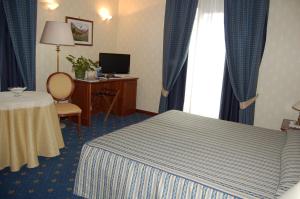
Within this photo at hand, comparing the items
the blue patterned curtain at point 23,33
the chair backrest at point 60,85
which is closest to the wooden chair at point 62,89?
the chair backrest at point 60,85

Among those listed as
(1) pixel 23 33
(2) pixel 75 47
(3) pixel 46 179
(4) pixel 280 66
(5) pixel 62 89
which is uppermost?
(1) pixel 23 33

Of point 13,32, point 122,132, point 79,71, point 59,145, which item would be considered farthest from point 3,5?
point 122,132

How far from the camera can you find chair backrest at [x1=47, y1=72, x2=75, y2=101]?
12.7 feet

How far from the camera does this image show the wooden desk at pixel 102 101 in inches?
172

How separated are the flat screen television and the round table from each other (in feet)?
6.62

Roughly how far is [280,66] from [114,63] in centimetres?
298

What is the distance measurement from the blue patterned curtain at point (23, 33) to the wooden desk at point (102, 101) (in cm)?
A: 79

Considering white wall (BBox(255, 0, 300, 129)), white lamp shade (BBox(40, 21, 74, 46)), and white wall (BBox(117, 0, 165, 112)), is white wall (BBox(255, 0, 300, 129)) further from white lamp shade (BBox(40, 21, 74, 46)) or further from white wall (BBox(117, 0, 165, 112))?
white lamp shade (BBox(40, 21, 74, 46))

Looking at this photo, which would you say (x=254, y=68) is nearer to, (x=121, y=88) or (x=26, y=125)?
(x=121, y=88)

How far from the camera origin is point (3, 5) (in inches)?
137

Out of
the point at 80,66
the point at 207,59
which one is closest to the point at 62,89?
the point at 80,66

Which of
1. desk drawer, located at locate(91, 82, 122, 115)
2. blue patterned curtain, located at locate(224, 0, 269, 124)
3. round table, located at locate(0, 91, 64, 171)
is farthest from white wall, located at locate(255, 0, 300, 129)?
round table, located at locate(0, 91, 64, 171)

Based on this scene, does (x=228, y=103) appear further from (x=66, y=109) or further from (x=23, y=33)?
(x=23, y=33)

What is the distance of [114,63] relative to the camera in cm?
502
